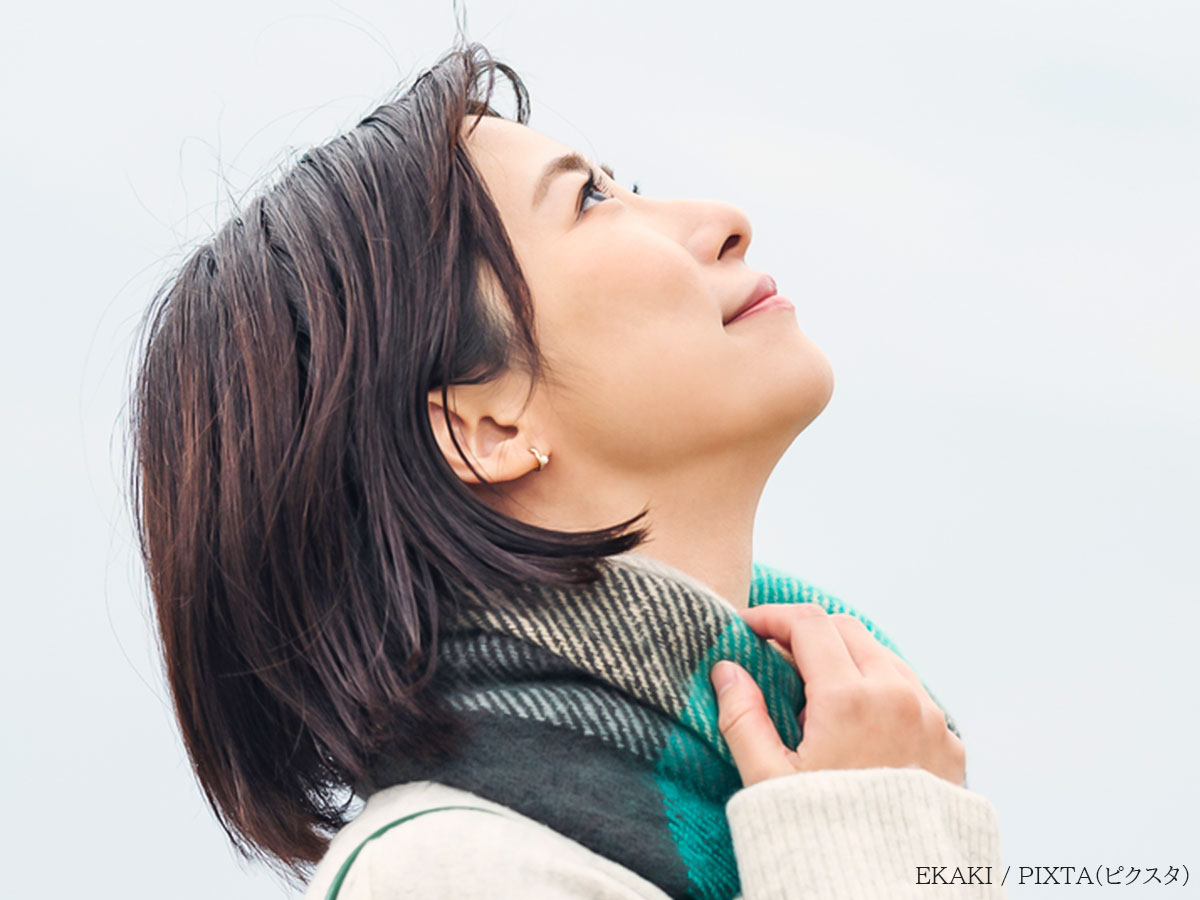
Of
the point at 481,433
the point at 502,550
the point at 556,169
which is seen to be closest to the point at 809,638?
the point at 502,550

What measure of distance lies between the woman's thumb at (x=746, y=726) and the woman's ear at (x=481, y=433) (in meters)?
0.41

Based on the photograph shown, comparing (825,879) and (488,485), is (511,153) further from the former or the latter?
(825,879)

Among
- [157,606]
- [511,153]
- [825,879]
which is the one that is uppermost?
[511,153]

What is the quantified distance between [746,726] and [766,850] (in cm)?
18

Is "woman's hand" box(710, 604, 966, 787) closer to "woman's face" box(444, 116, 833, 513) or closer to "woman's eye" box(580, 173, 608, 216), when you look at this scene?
"woman's face" box(444, 116, 833, 513)

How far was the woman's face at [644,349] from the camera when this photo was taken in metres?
1.75

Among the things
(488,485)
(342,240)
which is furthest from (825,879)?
(342,240)

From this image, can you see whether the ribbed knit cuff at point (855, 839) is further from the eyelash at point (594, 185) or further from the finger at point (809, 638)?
the eyelash at point (594, 185)

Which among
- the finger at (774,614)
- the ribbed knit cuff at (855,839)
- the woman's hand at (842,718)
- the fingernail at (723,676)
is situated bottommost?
the ribbed knit cuff at (855,839)

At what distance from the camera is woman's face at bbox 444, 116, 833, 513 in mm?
1746

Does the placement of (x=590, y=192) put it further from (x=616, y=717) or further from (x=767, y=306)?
(x=616, y=717)

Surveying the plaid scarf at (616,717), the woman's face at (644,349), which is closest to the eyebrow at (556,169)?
the woman's face at (644,349)

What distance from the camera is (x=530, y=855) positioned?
140cm

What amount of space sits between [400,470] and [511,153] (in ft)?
1.88
